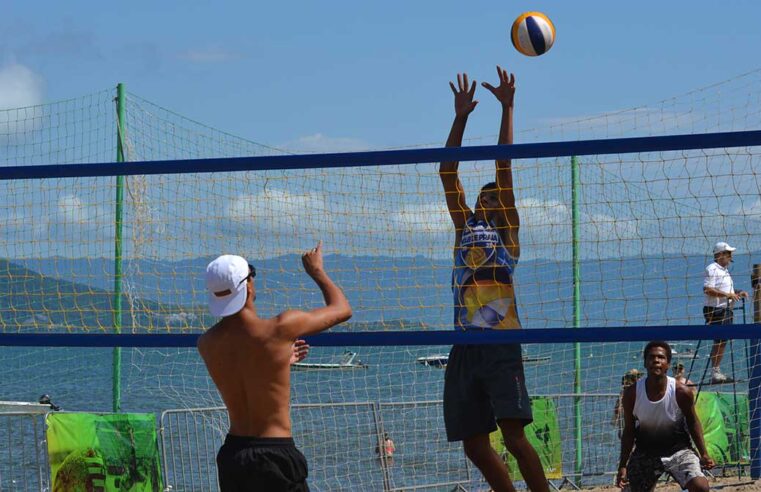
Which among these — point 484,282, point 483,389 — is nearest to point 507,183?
point 484,282

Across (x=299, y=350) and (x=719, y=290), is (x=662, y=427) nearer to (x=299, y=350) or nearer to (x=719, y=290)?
(x=299, y=350)

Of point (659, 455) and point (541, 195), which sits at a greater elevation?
point (541, 195)

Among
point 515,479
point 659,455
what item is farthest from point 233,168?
point 515,479

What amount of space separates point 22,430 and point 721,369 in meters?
7.44

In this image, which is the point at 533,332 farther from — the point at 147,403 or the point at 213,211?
the point at 147,403

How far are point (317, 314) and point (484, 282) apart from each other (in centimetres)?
177

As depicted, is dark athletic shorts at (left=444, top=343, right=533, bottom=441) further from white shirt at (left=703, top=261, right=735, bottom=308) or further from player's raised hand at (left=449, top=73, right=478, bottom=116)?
white shirt at (left=703, top=261, right=735, bottom=308)

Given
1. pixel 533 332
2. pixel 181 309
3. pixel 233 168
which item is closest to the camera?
pixel 533 332

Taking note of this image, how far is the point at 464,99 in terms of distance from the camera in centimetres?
771

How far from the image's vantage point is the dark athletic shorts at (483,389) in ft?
23.8

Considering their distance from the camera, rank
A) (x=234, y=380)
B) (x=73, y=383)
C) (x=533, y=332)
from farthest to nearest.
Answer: (x=73, y=383)
(x=533, y=332)
(x=234, y=380)

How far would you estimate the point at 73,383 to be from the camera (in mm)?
55875

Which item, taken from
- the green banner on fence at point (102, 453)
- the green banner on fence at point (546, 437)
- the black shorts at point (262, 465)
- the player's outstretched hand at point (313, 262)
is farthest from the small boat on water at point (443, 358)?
the black shorts at point (262, 465)

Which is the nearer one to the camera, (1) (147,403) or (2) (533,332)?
(2) (533,332)
